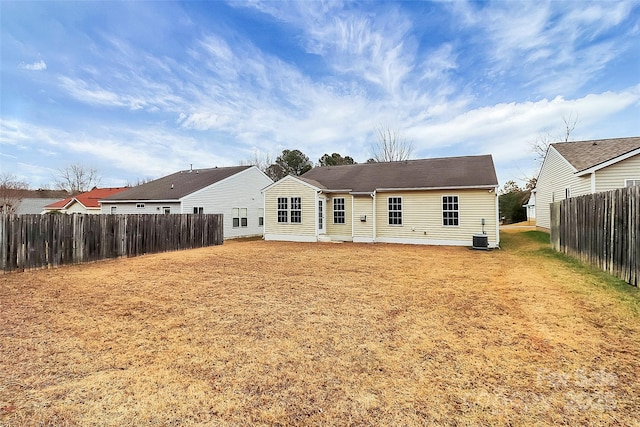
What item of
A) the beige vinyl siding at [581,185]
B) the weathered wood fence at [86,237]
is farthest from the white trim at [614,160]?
the weathered wood fence at [86,237]

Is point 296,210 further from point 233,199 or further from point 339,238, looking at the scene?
point 233,199

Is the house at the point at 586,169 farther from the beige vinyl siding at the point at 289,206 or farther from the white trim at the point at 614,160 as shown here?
the beige vinyl siding at the point at 289,206

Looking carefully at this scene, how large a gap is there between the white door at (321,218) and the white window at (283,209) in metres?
1.96

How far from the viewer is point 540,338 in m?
4.05

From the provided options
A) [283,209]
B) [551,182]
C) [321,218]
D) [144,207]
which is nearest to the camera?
[321,218]

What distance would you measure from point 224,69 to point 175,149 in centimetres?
1546

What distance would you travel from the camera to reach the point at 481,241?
13.7 meters

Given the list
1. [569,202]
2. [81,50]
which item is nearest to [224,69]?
[81,50]

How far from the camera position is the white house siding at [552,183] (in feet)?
48.4

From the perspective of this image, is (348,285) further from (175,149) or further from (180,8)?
(175,149)

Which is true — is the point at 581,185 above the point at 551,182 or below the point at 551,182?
below

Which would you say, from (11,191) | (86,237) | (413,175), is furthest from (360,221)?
(11,191)

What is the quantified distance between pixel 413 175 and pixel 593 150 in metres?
8.73

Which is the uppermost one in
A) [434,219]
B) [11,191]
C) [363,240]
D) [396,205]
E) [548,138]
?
[548,138]
